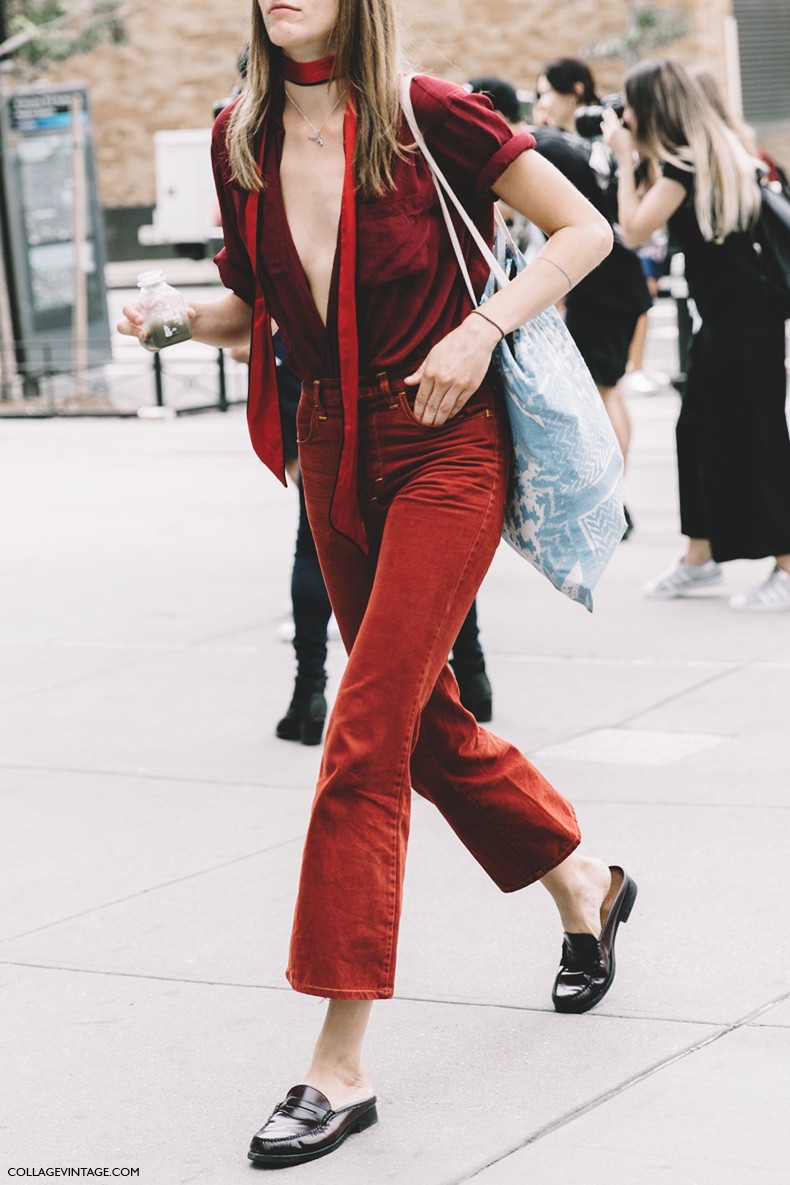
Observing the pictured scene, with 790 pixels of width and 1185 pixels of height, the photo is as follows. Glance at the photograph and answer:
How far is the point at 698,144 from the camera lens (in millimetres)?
6934

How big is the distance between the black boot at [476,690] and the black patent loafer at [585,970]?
2.12 m

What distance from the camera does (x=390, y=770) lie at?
3.03m

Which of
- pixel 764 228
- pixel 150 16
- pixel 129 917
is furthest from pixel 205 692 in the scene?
pixel 150 16

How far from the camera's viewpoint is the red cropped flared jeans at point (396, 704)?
118 inches

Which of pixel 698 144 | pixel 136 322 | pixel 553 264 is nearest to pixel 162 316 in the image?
pixel 136 322

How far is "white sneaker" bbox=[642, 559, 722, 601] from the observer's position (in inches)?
295

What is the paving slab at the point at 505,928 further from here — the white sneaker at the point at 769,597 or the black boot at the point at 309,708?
the white sneaker at the point at 769,597

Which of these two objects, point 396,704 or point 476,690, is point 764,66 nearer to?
point 476,690

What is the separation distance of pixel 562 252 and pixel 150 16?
33249 millimetres

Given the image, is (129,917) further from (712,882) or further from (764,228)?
(764,228)

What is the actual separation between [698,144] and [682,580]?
170 centimetres

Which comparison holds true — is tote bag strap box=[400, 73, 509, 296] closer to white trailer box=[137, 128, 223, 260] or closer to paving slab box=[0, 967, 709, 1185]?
paving slab box=[0, 967, 709, 1185]

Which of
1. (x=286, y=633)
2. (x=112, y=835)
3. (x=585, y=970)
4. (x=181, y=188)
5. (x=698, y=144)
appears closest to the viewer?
(x=585, y=970)

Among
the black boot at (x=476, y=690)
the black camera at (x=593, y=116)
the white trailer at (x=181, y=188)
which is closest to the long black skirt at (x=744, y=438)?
the black camera at (x=593, y=116)
